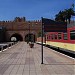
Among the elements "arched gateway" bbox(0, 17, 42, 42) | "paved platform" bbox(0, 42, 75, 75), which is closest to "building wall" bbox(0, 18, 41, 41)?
"arched gateway" bbox(0, 17, 42, 42)

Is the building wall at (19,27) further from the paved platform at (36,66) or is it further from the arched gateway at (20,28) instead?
the paved platform at (36,66)

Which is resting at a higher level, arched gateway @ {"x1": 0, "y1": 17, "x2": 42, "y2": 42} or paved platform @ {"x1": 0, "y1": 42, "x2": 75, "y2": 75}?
arched gateway @ {"x1": 0, "y1": 17, "x2": 42, "y2": 42}

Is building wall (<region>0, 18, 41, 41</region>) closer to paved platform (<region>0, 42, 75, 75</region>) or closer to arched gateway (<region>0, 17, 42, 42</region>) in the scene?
arched gateway (<region>0, 17, 42, 42</region>)

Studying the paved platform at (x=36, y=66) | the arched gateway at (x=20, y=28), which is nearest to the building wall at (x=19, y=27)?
the arched gateway at (x=20, y=28)

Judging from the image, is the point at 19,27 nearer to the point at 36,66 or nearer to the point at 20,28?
the point at 20,28

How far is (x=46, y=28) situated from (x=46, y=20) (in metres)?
0.49

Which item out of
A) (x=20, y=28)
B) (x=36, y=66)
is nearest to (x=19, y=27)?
(x=20, y=28)

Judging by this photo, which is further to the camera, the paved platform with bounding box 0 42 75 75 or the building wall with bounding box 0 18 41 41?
the building wall with bounding box 0 18 41 41

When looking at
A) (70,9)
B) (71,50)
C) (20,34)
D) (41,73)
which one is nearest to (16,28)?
(20,34)

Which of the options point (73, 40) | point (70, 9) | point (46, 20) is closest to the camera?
point (46, 20)

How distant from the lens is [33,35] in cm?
11238

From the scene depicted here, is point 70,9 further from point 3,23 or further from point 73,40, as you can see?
point 73,40

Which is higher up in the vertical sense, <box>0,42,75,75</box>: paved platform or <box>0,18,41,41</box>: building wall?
<box>0,18,41,41</box>: building wall

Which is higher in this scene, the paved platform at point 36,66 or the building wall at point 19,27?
the building wall at point 19,27
